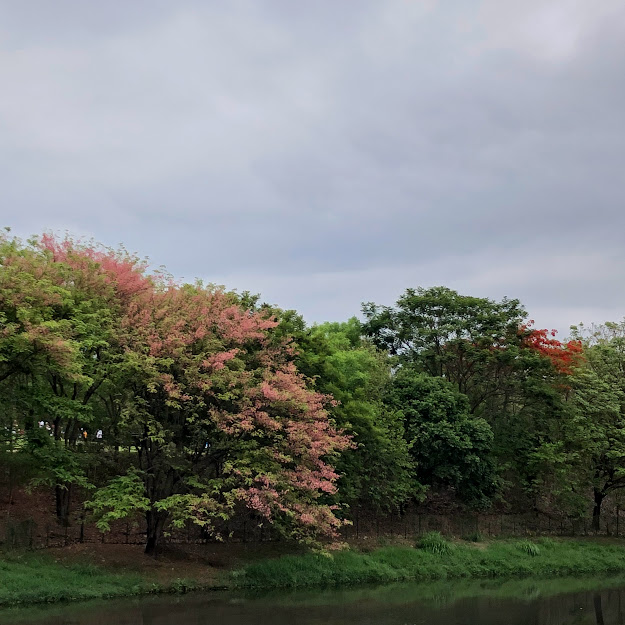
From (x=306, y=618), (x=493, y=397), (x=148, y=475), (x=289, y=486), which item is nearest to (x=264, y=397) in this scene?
(x=289, y=486)

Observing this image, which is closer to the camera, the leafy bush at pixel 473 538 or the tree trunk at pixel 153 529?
the tree trunk at pixel 153 529

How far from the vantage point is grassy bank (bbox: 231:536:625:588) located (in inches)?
1122

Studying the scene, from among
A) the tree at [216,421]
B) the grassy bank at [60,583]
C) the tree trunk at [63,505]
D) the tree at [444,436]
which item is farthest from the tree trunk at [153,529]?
the tree at [444,436]

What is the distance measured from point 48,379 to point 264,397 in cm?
867

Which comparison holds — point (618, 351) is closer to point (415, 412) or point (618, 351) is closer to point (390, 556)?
point (415, 412)

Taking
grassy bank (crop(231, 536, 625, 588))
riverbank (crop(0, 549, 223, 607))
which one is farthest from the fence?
grassy bank (crop(231, 536, 625, 588))

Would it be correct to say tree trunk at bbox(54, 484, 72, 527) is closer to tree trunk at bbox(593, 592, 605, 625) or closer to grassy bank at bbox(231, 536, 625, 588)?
grassy bank at bbox(231, 536, 625, 588)

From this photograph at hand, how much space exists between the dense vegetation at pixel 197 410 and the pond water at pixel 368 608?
8.93 ft

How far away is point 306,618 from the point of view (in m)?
22.1

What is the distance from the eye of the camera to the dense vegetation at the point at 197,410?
24.1 meters

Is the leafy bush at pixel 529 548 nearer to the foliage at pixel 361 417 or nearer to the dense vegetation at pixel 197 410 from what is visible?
the dense vegetation at pixel 197 410

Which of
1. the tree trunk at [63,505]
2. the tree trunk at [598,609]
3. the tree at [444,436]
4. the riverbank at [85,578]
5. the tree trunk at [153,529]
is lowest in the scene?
the tree trunk at [598,609]

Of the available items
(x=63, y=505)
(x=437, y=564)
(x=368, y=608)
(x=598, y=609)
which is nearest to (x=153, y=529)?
(x=63, y=505)

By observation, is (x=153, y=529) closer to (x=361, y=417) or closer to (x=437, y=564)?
(x=361, y=417)
